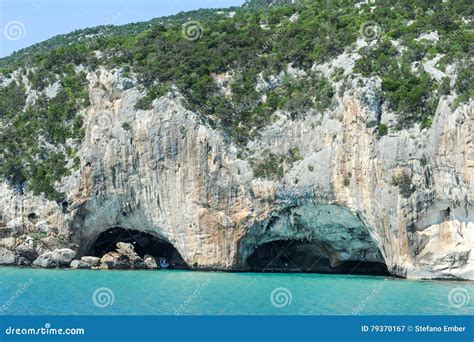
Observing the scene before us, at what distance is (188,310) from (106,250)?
24.0 meters

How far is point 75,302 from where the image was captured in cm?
2831

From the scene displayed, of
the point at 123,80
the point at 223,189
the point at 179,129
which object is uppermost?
the point at 123,80

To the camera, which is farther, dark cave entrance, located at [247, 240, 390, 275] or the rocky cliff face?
dark cave entrance, located at [247, 240, 390, 275]
